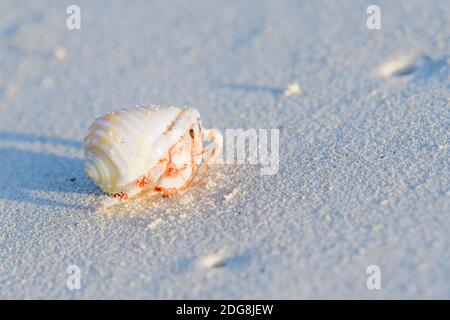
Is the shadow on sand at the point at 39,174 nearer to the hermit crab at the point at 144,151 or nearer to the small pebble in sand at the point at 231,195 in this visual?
the hermit crab at the point at 144,151

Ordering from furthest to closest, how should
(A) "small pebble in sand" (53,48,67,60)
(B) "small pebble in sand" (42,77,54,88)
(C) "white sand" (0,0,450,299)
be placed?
(A) "small pebble in sand" (53,48,67,60)
(B) "small pebble in sand" (42,77,54,88)
(C) "white sand" (0,0,450,299)

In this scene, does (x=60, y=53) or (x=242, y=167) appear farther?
(x=60, y=53)

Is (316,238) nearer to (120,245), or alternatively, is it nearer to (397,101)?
(120,245)

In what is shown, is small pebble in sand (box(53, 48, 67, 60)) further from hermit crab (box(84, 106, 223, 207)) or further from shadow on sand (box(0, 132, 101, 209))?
hermit crab (box(84, 106, 223, 207))

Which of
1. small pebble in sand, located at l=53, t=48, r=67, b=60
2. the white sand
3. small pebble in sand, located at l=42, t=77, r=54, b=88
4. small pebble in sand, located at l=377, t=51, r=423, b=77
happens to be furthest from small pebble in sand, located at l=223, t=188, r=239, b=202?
small pebble in sand, located at l=53, t=48, r=67, b=60

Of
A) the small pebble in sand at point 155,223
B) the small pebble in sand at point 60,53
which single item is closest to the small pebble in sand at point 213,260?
the small pebble in sand at point 155,223

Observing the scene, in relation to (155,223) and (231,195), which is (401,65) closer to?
(231,195)

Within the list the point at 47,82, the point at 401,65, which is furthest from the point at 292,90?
the point at 47,82
